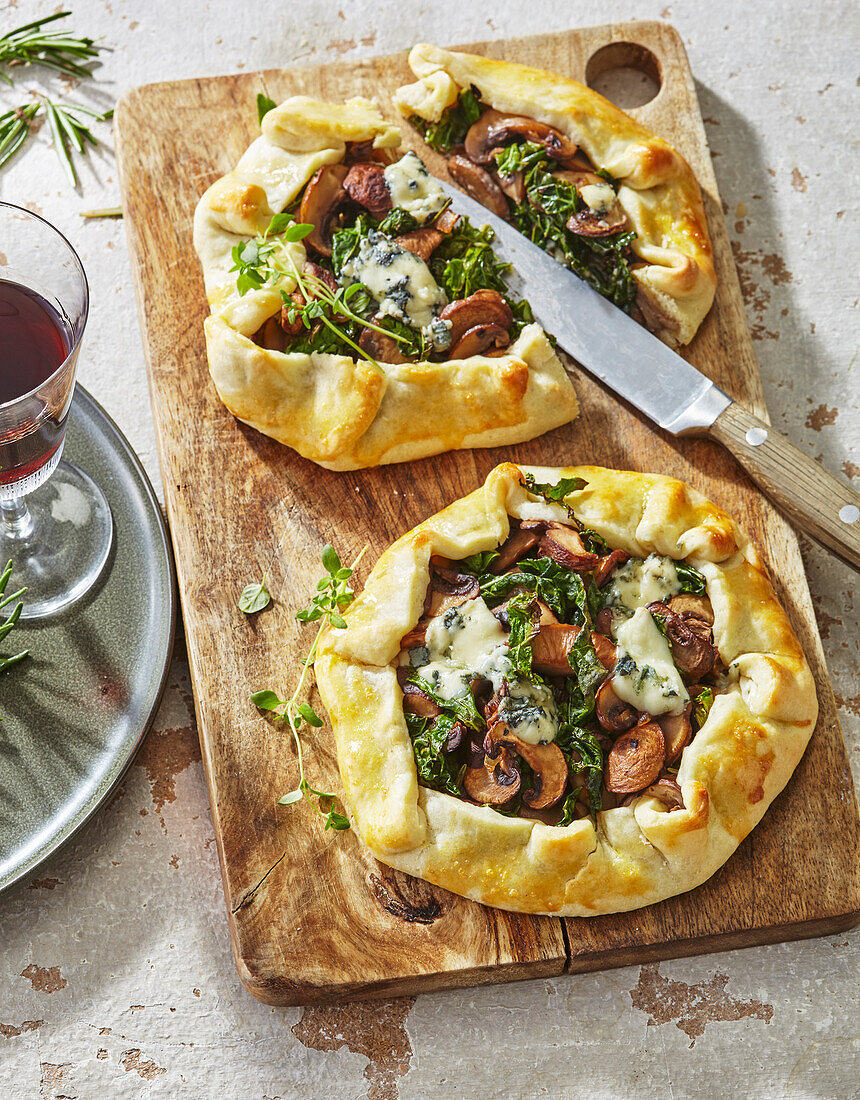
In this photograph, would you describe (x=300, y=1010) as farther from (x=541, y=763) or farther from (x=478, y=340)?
(x=478, y=340)

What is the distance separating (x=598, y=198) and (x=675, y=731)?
1915 mm

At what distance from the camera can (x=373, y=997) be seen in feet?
10.4

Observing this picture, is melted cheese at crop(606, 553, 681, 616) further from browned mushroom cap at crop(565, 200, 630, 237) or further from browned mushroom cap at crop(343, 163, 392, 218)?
browned mushroom cap at crop(343, 163, 392, 218)

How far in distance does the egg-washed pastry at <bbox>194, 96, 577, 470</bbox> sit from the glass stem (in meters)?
0.77

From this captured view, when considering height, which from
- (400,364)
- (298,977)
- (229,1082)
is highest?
(400,364)

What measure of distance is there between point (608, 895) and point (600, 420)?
164 centimetres

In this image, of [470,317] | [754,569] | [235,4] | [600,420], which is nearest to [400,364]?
[470,317]

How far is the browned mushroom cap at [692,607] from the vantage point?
334cm

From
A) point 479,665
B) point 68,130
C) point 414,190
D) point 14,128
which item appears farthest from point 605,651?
point 14,128

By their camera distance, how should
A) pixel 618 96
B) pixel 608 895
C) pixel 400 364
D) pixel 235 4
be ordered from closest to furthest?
pixel 608 895, pixel 400 364, pixel 618 96, pixel 235 4

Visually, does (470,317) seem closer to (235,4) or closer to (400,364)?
(400,364)

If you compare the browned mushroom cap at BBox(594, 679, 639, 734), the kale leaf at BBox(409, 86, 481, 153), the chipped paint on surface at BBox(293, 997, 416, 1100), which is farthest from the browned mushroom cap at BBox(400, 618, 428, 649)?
the kale leaf at BBox(409, 86, 481, 153)

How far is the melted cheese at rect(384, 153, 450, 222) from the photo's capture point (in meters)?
3.77

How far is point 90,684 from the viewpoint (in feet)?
11.3
